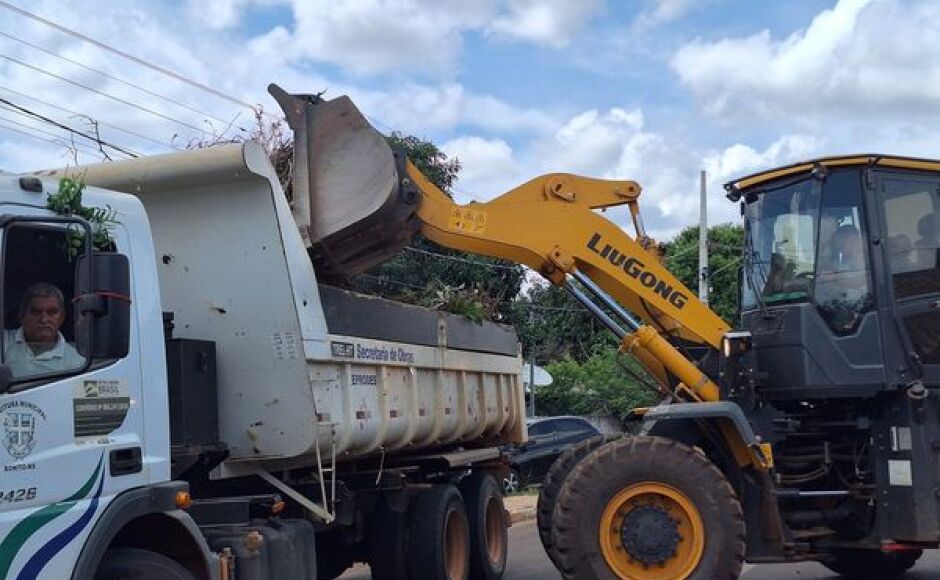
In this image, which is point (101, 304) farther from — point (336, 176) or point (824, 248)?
point (824, 248)

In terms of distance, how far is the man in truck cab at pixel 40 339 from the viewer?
13.9ft

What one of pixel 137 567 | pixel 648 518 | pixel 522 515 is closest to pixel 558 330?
pixel 522 515

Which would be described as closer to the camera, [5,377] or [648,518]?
[5,377]

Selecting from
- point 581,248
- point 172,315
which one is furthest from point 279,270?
point 581,248

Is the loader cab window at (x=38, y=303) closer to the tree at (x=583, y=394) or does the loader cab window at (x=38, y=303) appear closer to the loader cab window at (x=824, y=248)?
the loader cab window at (x=824, y=248)

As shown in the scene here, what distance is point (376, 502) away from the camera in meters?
8.24

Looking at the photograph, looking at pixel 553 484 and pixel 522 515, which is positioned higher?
pixel 553 484

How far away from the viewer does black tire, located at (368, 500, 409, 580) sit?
8.28 metres

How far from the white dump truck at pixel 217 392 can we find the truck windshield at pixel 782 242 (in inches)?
99.9

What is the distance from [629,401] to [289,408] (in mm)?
22188

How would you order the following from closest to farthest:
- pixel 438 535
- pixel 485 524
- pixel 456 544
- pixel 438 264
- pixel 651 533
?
pixel 651 533 < pixel 438 535 < pixel 456 544 < pixel 485 524 < pixel 438 264

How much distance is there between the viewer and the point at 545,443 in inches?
687

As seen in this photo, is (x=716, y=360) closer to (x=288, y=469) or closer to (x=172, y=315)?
(x=288, y=469)

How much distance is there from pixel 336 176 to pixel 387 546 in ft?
10.3
